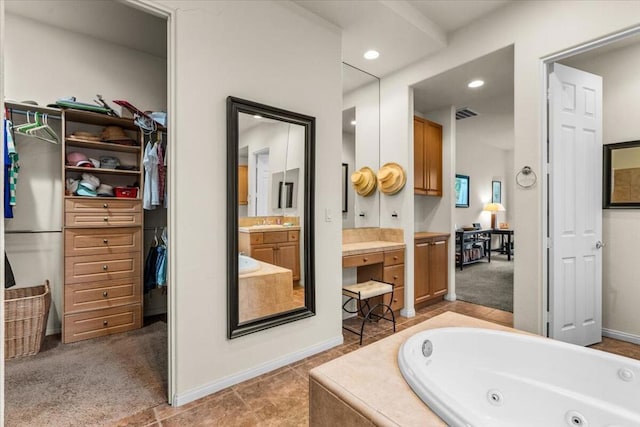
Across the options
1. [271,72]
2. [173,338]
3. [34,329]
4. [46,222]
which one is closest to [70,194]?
[46,222]

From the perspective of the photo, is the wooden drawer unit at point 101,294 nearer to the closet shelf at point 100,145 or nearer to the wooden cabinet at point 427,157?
the closet shelf at point 100,145

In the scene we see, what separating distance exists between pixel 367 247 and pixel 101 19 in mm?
3186

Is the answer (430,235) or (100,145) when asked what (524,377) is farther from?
(100,145)

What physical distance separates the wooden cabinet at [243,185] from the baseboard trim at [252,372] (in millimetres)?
1190

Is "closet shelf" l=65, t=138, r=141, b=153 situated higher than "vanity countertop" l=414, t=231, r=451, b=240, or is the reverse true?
"closet shelf" l=65, t=138, r=141, b=153

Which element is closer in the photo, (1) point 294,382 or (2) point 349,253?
(1) point 294,382

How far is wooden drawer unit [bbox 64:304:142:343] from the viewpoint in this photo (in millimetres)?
2789

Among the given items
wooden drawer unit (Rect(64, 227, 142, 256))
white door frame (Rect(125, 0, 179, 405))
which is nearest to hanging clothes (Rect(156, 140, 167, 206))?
wooden drawer unit (Rect(64, 227, 142, 256))

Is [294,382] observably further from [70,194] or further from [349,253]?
[70,194]

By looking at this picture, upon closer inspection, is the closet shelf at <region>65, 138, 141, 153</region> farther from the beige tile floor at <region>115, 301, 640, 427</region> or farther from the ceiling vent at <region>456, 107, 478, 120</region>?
the ceiling vent at <region>456, 107, 478, 120</region>

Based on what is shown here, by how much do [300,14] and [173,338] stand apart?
99.4 inches

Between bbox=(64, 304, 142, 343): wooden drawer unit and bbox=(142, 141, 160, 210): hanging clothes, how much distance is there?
40.9 inches

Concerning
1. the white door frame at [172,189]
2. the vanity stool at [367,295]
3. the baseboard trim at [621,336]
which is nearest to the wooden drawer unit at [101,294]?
the white door frame at [172,189]

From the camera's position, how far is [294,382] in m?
2.20
